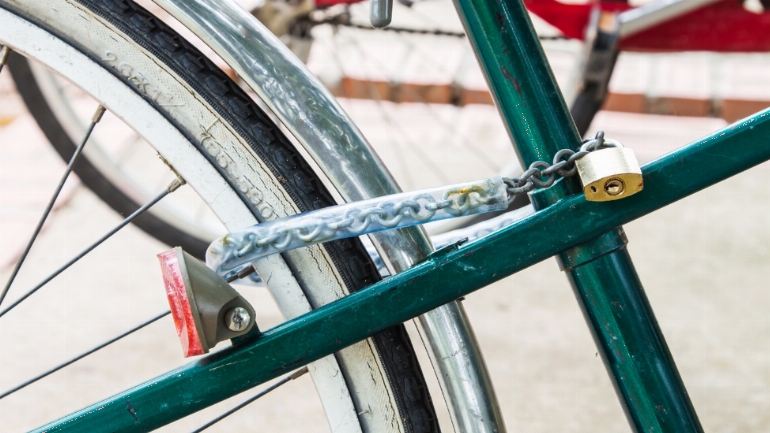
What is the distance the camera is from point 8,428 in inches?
44.6

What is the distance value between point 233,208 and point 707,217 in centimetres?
137

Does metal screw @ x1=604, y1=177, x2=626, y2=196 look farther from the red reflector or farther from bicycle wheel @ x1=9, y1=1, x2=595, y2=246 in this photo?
bicycle wheel @ x1=9, y1=1, x2=595, y2=246

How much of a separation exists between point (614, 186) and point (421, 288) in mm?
139

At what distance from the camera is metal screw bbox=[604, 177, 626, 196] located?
0.50 meters

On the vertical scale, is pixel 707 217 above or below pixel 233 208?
above

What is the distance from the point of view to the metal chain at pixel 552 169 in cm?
51

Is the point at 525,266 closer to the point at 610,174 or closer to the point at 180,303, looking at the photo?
the point at 610,174

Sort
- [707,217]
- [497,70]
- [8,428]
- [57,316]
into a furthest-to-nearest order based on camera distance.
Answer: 1. [707,217]
2. [57,316]
3. [8,428]
4. [497,70]

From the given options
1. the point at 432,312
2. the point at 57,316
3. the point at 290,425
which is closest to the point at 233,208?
the point at 432,312

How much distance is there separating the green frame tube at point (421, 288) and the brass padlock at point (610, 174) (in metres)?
0.02

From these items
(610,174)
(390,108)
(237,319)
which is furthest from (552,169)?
(390,108)

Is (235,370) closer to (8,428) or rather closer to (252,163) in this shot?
(252,163)

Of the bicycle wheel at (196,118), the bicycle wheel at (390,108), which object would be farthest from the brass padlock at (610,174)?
the bicycle wheel at (390,108)

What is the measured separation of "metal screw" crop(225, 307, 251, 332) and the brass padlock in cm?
24
